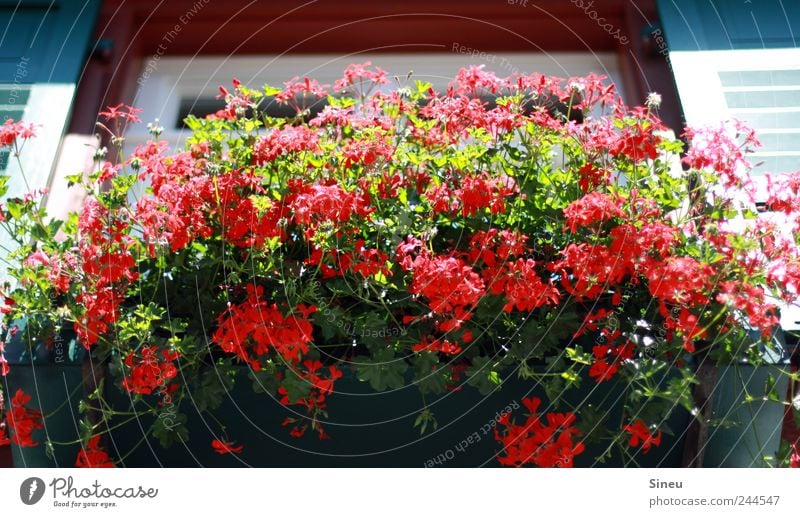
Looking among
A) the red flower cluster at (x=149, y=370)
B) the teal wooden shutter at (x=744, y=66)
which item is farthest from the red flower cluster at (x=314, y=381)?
the teal wooden shutter at (x=744, y=66)

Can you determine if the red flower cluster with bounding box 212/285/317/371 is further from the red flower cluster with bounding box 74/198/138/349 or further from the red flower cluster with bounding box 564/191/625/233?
the red flower cluster with bounding box 564/191/625/233

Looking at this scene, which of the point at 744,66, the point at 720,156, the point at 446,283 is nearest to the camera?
the point at 446,283

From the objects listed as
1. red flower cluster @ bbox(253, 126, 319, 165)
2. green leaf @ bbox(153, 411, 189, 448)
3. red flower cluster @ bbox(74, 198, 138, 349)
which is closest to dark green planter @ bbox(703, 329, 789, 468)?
red flower cluster @ bbox(253, 126, 319, 165)

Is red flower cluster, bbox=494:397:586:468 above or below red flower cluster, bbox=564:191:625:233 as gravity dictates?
below

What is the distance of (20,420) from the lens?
1.91m

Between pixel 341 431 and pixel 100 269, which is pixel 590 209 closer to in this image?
pixel 341 431

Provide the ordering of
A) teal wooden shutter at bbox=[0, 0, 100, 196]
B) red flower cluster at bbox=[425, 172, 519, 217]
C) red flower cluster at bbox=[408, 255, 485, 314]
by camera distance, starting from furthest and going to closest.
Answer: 1. teal wooden shutter at bbox=[0, 0, 100, 196]
2. red flower cluster at bbox=[425, 172, 519, 217]
3. red flower cluster at bbox=[408, 255, 485, 314]

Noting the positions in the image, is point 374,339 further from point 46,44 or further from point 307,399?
point 46,44

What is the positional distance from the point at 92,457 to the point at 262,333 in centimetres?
45

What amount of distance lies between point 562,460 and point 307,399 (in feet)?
1.71

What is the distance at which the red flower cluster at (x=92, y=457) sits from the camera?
1.93 meters

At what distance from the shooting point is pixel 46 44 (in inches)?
115

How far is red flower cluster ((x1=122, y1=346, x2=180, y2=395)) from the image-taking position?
6.08 feet

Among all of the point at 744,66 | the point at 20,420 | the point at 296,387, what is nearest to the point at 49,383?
the point at 20,420
